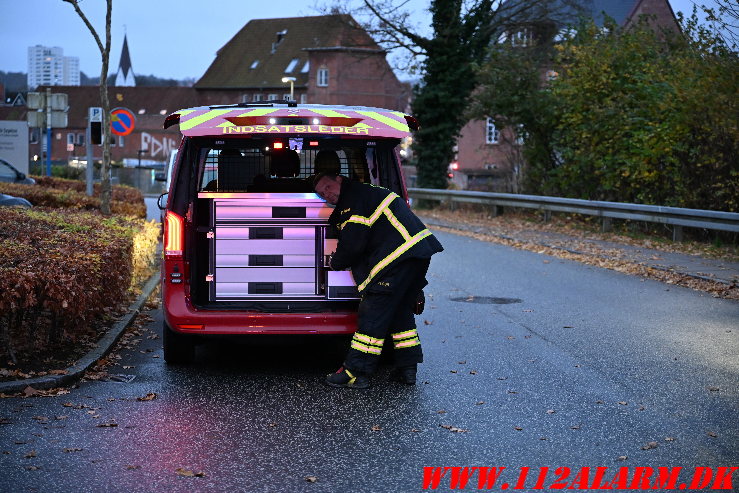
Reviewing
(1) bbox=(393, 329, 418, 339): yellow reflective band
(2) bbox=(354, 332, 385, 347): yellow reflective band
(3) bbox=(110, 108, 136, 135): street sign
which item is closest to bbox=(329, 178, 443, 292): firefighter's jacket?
(2) bbox=(354, 332, 385, 347): yellow reflective band

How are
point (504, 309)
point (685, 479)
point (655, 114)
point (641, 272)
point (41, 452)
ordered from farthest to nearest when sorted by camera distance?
point (655, 114)
point (641, 272)
point (504, 309)
point (41, 452)
point (685, 479)

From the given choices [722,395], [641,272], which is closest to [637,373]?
[722,395]

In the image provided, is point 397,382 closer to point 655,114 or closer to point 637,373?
point 637,373

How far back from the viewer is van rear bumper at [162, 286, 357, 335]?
26.0 feet

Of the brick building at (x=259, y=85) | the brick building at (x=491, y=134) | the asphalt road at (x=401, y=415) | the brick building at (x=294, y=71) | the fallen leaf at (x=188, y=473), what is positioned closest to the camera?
the fallen leaf at (x=188, y=473)

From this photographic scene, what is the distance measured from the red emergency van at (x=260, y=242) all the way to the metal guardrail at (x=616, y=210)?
39.3 feet

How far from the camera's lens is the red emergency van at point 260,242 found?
25.9ft

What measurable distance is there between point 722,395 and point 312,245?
3143 mm

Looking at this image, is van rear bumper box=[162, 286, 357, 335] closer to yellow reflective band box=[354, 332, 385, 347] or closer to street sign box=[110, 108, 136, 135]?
yellow reflective band box=[354, 332, 385, 347]

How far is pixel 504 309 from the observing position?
12.2 m

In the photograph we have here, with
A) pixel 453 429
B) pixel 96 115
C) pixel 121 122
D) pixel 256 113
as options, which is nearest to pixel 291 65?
pixel 121 122

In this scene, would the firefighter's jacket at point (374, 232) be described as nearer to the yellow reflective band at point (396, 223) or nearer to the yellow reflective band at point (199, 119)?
the yellow reflective band at point (396, 223)

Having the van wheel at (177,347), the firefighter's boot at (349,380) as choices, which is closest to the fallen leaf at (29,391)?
the van wheel at (177,347)

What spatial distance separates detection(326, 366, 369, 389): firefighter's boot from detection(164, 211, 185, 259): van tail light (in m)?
1.48
